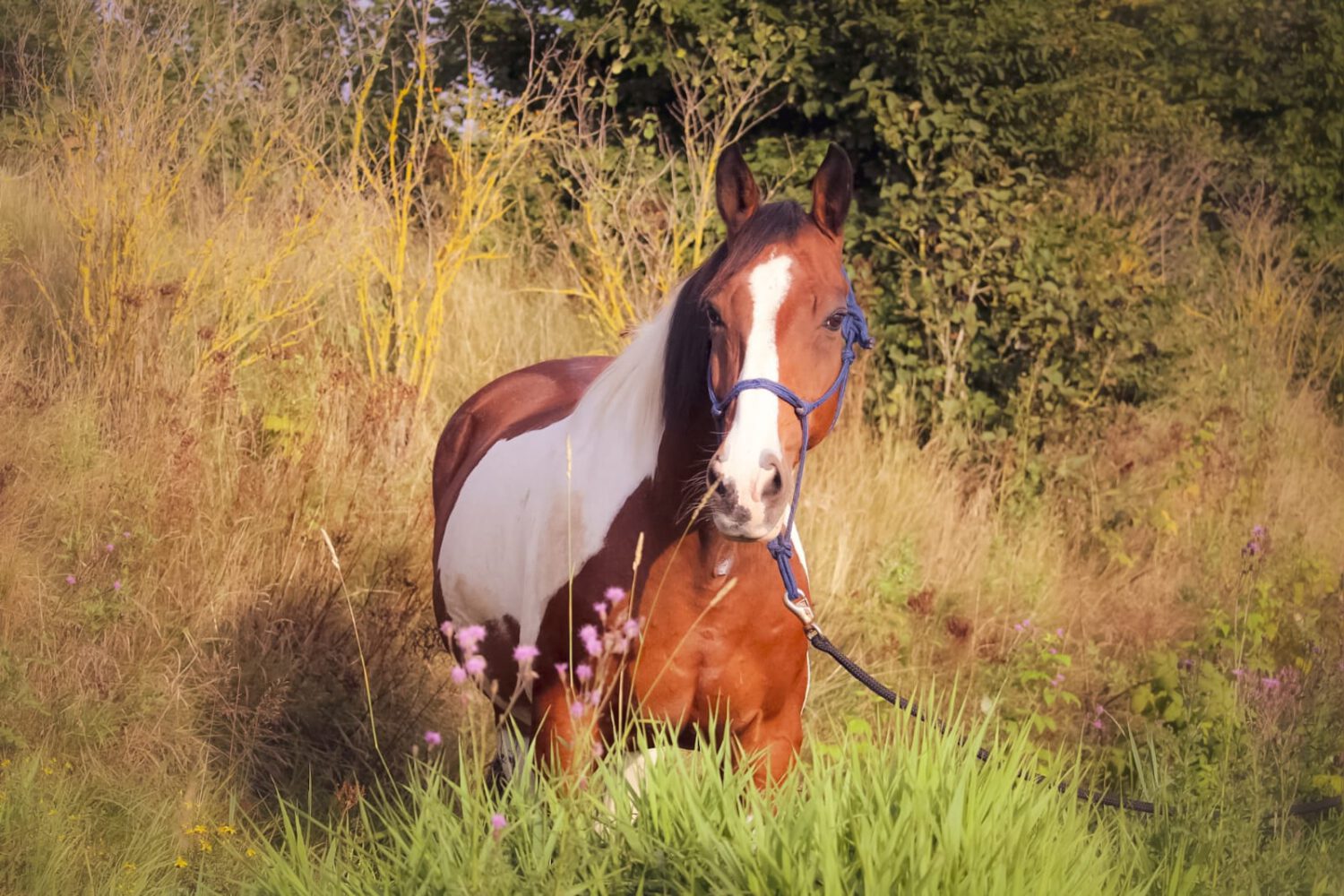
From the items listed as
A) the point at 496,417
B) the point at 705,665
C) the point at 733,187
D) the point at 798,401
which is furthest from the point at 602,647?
the point at 496,417

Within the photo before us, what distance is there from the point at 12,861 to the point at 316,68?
5.04m

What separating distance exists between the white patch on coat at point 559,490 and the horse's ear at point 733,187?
24 centimetres

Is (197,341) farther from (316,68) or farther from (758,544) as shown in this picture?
(758,544)

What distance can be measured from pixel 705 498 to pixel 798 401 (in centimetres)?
33

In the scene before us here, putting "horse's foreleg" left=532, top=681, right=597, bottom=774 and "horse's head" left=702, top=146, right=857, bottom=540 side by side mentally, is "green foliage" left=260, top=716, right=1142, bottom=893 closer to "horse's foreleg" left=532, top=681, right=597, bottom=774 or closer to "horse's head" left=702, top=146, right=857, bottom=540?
"horse's foreleg" left=532, top=681, right=597, bottom=774

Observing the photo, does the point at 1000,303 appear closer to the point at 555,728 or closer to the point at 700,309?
the point at 700,309

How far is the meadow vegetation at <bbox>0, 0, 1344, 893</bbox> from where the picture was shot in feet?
8.79

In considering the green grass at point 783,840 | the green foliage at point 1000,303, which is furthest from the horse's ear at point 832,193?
the green foliage at point 1000,303

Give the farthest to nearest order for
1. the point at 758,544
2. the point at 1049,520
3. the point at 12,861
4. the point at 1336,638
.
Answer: the point at 1049,520 < the point at 1336,638 < the point at 12,861 < the point at 758,544

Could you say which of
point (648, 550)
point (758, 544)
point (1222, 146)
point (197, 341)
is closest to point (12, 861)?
point (648, 550)

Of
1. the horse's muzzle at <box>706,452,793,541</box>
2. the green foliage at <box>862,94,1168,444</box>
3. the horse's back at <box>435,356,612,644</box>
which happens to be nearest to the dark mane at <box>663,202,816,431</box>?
the horse's muzzle at <box>706,452,793,541</box>

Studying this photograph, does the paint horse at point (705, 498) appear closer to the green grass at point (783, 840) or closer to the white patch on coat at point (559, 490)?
the white patch on coat at point (559, 490)

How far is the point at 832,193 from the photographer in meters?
2.78

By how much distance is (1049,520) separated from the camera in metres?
6.77
